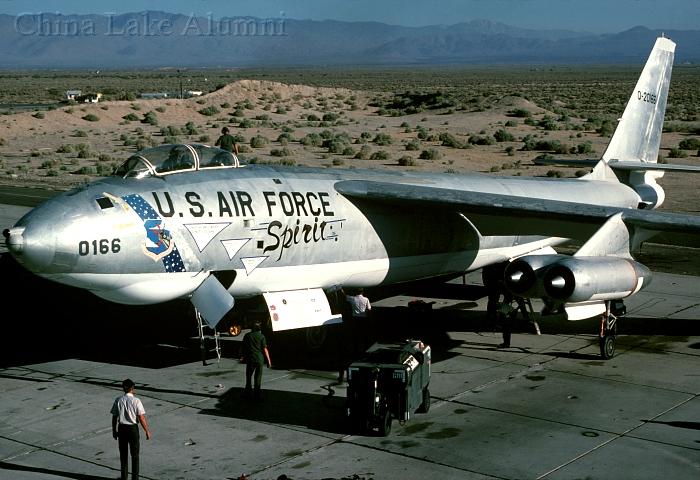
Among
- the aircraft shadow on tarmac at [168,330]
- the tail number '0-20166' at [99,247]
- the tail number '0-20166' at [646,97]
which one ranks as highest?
the tail number '0-20166' at [646,97]

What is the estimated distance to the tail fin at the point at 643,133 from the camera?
25.1 meters

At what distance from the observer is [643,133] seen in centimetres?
2575

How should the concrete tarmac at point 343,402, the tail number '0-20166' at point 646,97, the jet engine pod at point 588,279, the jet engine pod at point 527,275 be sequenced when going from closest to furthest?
the concrete tarmac at point 343,402, the jet engine pod at point 588,279, the jet engine pod at point 527,275, the tail number '0-20166' at point 646,97

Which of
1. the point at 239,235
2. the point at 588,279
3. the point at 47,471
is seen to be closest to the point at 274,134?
the point at 239,235

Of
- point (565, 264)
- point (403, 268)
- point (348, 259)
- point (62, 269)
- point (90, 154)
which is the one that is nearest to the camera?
point (62, 269)

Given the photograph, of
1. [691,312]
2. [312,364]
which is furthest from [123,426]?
[691,312]

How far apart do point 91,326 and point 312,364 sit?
20.9ft

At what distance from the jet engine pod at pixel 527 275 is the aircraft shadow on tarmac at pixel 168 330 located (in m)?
2.21

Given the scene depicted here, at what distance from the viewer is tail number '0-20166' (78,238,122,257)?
1545 centimetres

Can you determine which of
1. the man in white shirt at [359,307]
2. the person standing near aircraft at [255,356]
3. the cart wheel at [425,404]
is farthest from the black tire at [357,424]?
the man in white shirt at [359,307]

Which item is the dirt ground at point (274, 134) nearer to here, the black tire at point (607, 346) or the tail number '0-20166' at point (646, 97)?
the tail number '0-20166' at point (646, 97)

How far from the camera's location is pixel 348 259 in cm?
1892

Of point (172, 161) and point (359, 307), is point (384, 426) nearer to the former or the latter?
point (359, 307)

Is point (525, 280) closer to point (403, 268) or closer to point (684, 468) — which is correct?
point (403, 268)
